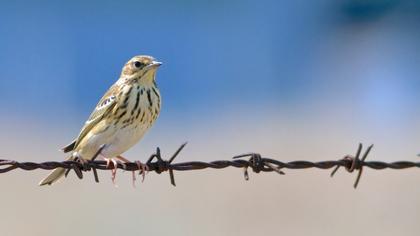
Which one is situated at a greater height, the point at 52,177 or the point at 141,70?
the point at 141,70

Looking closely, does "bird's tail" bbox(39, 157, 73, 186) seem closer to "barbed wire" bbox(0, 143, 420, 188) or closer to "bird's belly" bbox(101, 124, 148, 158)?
"bird's belly" bbox(101, 124, 148, 158)

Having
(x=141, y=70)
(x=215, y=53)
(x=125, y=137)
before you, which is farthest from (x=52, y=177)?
(x=215, y=53)

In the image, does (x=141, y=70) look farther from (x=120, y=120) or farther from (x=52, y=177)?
(x=52, y=177)

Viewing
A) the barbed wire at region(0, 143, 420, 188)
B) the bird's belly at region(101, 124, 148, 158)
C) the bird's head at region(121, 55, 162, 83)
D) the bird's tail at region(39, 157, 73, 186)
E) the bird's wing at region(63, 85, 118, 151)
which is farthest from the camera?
the bird's head at region(121, 55, 162, 83)

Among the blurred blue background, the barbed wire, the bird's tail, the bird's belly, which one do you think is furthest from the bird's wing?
the blurred blue background

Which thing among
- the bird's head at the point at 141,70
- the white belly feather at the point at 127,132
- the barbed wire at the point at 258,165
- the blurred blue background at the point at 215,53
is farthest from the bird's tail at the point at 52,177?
the blurred blue background at the point at 215,53

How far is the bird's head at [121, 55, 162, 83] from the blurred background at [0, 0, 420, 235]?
674 cm

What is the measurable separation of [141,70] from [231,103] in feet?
64.2

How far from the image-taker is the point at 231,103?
94.6 feet

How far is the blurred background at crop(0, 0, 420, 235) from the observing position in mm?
16891

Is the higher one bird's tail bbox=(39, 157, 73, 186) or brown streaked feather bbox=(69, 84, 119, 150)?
brown streaked feather bbox=(69, 84, 119, 150)

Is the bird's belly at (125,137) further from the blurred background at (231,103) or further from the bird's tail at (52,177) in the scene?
the blurred background at (231,103)

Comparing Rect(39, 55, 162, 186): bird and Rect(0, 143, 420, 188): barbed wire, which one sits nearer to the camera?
Rect(0, 143, 420, 188): barbed wire

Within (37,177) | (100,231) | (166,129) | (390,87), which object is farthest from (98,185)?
(390,87)
